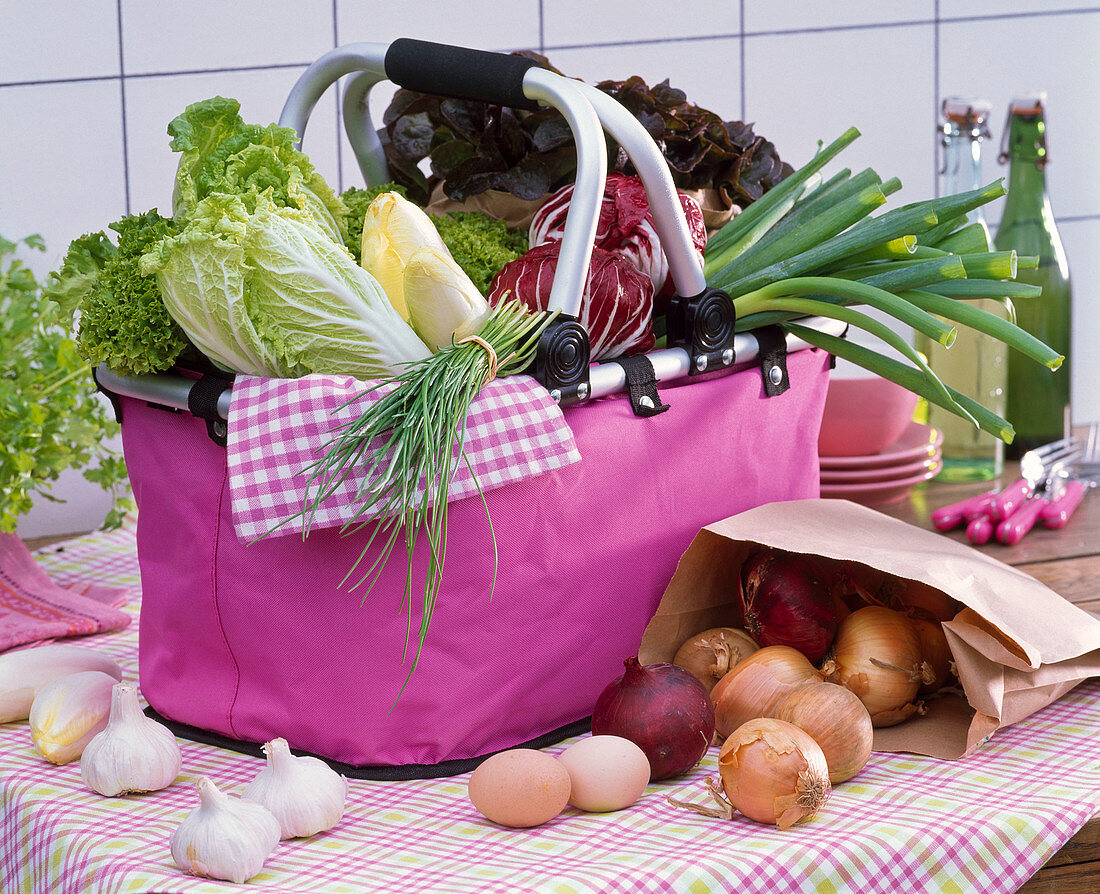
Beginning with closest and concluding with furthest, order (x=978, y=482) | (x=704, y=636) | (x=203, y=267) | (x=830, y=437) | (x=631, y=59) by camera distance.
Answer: (x=203, y=267) < (x=704, y=636) < (x=830, y=437) < (x=978, y=482) < (x=631, y=59)

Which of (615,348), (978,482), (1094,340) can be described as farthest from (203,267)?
(1094,340)

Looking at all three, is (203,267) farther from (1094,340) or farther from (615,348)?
(1094,340)

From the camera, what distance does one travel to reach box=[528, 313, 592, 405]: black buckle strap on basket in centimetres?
79

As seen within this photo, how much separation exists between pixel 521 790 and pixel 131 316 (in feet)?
1.34

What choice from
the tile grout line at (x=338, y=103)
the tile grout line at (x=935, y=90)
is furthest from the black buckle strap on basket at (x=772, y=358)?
the tile grout line at (x=935, y=90)

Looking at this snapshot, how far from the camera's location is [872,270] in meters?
0.98

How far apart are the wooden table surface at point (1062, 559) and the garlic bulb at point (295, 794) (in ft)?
1.42

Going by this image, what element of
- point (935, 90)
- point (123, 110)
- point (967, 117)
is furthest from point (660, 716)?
point (935, 90)

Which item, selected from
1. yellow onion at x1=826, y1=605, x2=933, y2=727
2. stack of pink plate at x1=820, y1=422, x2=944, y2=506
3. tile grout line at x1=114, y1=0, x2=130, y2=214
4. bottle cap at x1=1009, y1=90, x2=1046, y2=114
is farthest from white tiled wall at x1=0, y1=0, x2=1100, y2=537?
yellow onion at x1=826, y1=605, x2=933, y2=727

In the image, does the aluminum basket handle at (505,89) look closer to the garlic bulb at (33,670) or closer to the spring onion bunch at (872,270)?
the spring onion bunch at (872,270)

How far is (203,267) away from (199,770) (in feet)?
1.11

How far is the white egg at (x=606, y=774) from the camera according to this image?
736 millimetres

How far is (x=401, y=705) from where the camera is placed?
2.57ft

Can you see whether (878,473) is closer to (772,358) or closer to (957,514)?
(957,514)
